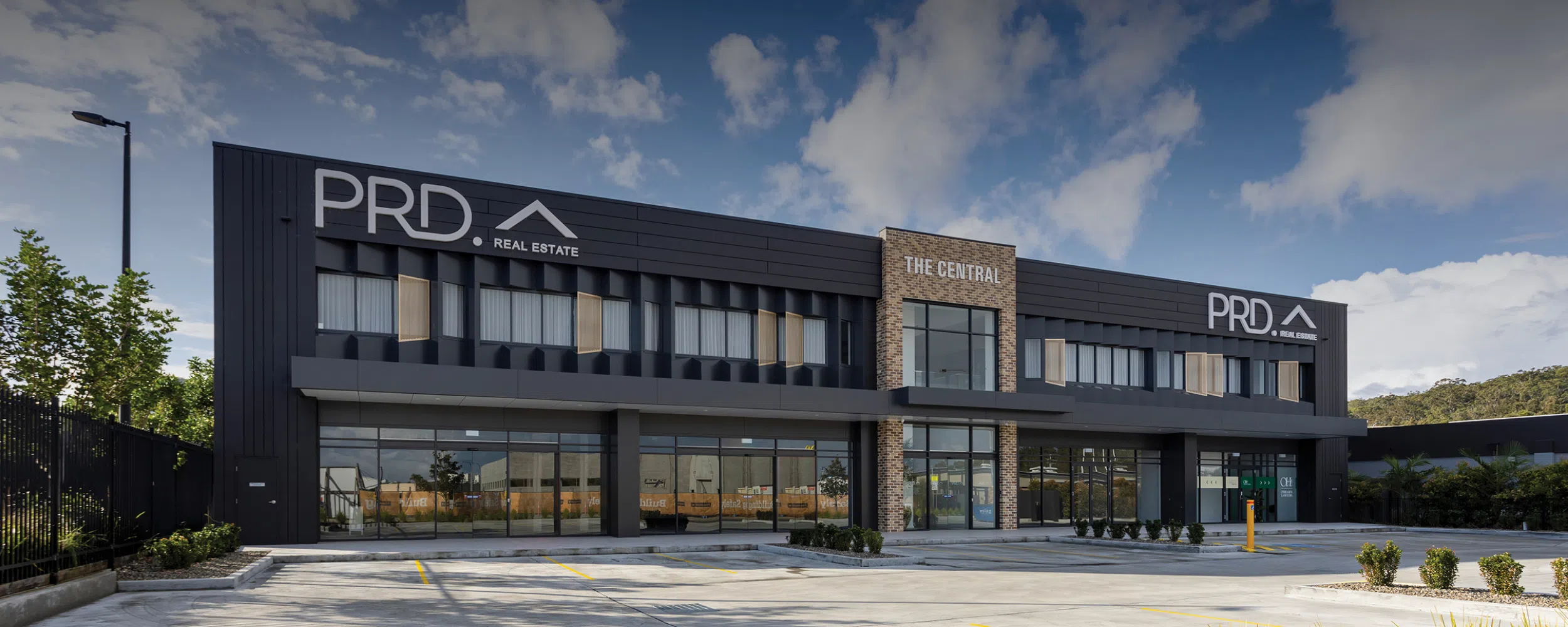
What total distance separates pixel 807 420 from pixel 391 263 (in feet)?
43.5

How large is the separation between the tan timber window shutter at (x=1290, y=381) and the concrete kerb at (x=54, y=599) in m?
41.2

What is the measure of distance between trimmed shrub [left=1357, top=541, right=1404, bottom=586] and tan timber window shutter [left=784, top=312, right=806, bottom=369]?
58.5ft

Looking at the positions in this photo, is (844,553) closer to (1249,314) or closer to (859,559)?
(859,559)

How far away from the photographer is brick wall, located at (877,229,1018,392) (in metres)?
33.2

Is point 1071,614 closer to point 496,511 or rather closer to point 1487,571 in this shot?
point 1487,571

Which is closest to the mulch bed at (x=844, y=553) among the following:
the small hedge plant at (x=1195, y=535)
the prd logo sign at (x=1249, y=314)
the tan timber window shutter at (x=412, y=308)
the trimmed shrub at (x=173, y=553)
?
the small hedge plant at (x=1195, y=535)

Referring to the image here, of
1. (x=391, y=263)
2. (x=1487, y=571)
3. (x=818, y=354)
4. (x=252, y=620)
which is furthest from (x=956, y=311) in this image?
(x=252, y=620)

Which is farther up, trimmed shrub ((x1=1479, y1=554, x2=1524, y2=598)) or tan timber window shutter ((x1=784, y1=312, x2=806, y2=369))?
tan timber window shutter ((x1=784, y1=312, x2=806, y2=369))

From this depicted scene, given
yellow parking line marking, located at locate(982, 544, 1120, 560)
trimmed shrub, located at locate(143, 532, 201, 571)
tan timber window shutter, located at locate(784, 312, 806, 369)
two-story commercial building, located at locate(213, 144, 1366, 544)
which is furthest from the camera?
tan timber window shutter, located at locate(784, 312, 806, 369)

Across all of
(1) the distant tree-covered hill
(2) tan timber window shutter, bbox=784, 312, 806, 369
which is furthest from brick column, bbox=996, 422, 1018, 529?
(1) the distant tree-covered hill

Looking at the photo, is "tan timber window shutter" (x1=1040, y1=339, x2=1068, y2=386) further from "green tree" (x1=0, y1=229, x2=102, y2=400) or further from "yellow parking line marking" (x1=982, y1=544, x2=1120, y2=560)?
"green tree" (x1=0, y1=229, x2=102, y2=400)

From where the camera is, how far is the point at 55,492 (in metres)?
14.2

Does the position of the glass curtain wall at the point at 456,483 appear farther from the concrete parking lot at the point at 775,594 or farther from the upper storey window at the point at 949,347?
the upper storey window at the point at 949,347

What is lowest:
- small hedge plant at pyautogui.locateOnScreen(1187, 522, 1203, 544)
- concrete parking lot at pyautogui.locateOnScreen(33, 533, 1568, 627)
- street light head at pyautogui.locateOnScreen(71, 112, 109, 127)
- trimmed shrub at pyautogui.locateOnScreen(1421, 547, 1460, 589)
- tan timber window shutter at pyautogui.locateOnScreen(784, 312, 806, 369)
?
small hedge plant at pyautogui.locateOnScreen(1187, 522, 1203, 544)
